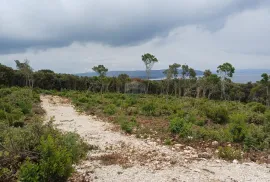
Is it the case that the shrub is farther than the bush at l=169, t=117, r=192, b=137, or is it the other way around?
the bush at l=169, t=117, r=192, b=137

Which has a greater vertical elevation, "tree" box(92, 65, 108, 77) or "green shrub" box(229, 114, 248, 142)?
"tree" box(92, 65, 108, 77)

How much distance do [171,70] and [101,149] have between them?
142 feet

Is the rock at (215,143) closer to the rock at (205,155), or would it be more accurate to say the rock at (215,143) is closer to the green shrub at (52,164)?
the rock at (205,155)

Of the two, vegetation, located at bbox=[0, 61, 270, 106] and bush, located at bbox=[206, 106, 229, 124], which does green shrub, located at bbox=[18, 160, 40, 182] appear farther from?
vegetation, located at bbox=[0, 61, 270, 106]

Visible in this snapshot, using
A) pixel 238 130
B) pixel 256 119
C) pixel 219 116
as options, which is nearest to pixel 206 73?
pixel 256 119

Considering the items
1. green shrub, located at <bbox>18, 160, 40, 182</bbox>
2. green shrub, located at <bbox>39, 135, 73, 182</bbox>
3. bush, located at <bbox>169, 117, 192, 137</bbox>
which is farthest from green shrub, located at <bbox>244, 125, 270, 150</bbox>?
green shrub, located at <bbox>18, 160, 40, 182</bbox>

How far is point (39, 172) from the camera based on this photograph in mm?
4426

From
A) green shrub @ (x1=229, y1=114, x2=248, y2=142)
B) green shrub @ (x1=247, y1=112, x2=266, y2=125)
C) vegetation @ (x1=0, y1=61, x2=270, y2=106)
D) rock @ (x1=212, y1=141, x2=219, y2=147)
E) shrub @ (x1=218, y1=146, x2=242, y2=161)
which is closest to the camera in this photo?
shrub @ (x1=218, y1=146, x2=242, y2=161)

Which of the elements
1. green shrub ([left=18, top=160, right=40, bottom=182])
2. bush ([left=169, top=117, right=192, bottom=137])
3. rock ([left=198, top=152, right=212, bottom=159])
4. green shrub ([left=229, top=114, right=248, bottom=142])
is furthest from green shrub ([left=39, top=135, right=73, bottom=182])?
green shrub ([left=229, top=114, right=248, bottom=142])

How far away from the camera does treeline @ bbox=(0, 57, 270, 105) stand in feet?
149

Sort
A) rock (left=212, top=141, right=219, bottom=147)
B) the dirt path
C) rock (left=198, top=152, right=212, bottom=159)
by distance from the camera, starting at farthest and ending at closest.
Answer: rock (left=212, top=141, right=219, bottom=147) → rock (left=198, top=152, right=212, bottom=159) → the dirt path

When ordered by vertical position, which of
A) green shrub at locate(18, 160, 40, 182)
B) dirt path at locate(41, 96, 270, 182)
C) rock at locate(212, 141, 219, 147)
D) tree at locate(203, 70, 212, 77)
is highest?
tree at locate(203, 70, 212, 77)

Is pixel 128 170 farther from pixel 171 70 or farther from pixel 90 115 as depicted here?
pixel 171 70

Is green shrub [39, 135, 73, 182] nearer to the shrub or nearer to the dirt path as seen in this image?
the dirt path
